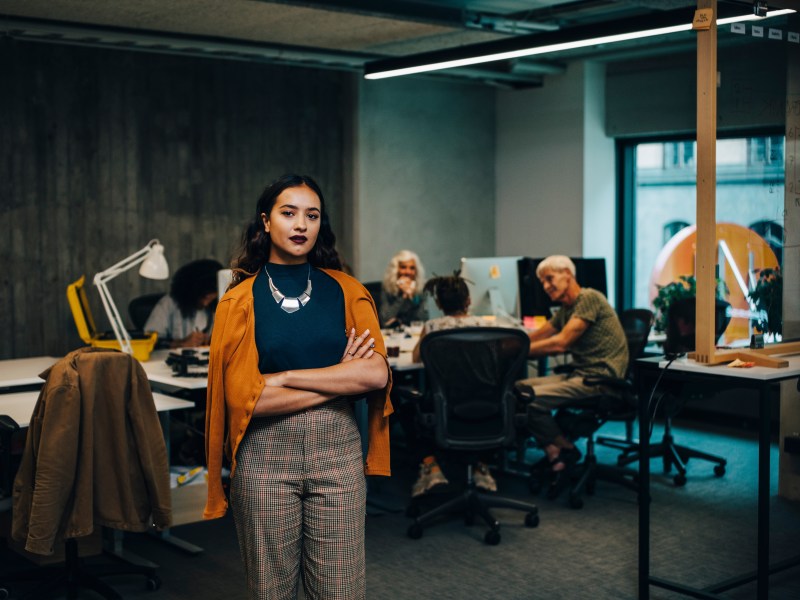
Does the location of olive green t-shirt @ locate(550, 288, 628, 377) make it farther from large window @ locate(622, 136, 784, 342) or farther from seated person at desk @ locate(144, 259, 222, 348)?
seated person at desk @ locate(144, 259, 222, 348)

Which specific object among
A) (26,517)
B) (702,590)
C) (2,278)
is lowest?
A: (702,590)

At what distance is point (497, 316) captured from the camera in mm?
6746

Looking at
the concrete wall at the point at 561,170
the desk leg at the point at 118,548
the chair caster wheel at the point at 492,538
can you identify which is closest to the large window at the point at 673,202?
the concrete wall at the point at 561,170

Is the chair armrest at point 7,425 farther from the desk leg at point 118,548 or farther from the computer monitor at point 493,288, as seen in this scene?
the computer monitor at point 493,288

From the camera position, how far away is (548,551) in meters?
4.59

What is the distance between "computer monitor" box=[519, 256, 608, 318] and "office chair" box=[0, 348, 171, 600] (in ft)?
11.4

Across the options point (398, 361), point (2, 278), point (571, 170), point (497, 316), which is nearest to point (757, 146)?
point (571, 170)

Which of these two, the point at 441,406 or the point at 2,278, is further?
the point at 2,278

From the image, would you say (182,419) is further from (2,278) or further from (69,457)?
(69,457)

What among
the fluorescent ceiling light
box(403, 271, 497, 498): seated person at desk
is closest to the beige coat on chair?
box(403, 271, 497, 498): seated person at desk

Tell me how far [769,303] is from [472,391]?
1.39 m

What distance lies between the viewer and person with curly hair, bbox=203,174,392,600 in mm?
2463

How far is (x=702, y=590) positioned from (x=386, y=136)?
17.7ft

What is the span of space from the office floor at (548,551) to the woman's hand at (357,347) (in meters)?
1.76
